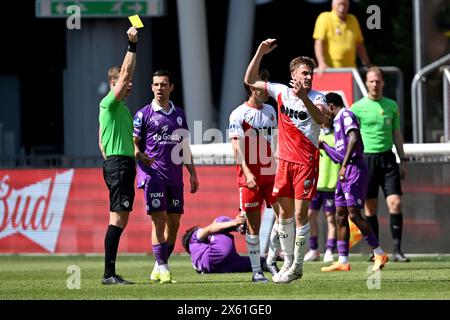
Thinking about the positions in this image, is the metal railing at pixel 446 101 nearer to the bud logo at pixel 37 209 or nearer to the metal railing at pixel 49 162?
the metal railing at pixel 49 162

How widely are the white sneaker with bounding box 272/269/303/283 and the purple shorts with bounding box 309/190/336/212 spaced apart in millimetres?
4917

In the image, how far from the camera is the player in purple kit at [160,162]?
523 inches

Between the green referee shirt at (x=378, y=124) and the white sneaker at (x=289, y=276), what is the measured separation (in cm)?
443

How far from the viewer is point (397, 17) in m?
33.7

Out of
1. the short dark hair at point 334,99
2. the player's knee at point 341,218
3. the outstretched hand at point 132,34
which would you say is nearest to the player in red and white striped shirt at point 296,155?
the outstretched hand at point 132,34

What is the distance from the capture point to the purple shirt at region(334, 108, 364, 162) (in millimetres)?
14844

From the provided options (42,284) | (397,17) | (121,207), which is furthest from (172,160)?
(397,17)

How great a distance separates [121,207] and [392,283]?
281 centimetres

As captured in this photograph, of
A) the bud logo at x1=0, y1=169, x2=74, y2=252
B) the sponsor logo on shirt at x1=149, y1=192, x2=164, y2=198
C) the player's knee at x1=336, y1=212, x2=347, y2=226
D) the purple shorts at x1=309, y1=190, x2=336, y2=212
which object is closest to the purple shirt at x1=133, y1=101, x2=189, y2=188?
the sponsor logo on shirt at x1=149, y1=192, x2=164, y2=198

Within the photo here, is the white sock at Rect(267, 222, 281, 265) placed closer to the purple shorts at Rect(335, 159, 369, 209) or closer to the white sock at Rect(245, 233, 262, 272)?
the white sock at Rect(245, 233, 262, 272)

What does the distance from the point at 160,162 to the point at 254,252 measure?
1.37m

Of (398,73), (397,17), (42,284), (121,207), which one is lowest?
(42,284)

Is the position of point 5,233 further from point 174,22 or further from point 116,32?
point 174,22
